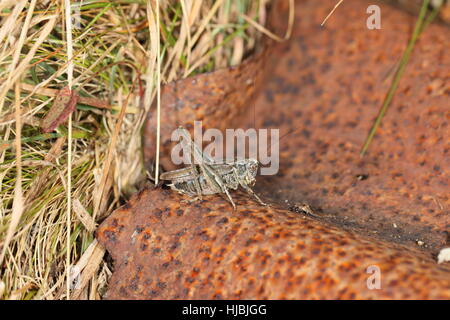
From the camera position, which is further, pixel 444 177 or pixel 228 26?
pixel 228 26

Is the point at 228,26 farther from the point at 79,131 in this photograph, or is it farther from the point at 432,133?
the point at 432,133

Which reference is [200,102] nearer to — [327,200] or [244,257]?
[327,200]

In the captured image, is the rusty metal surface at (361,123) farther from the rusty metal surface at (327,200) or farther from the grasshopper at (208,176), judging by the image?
the grasshopper at (208,176)

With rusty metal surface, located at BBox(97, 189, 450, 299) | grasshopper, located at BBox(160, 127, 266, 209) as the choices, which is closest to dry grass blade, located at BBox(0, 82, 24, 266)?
rusty metal surface, located at BBox(97, 189, 450, 299)

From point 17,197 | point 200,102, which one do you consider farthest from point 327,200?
point 17,197

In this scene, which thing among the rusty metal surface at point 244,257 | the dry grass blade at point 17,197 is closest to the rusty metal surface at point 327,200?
the rusty metal surface at point 244,257

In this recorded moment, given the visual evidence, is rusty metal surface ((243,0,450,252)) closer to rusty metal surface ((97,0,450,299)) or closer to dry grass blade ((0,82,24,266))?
rusty metal surface ((97,0,450,299))
